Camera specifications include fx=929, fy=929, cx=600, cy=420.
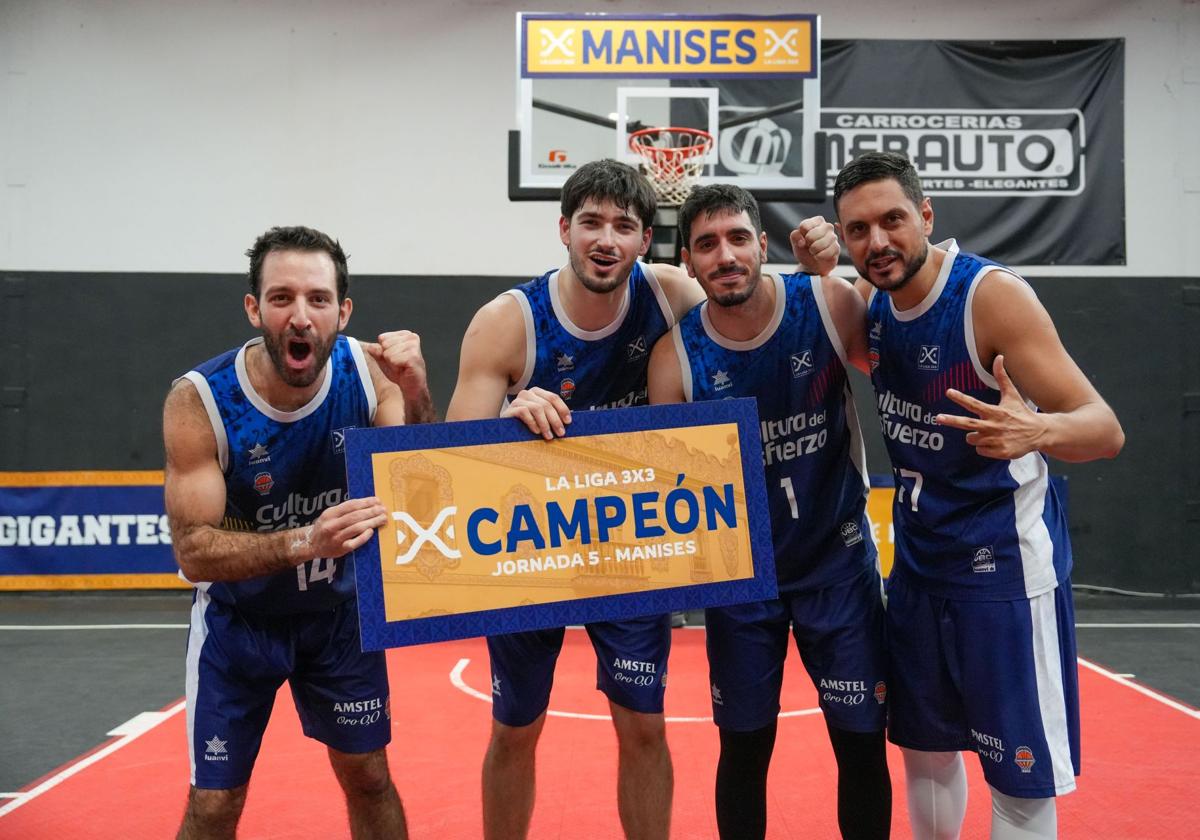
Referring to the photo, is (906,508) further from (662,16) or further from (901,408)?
(662,16)

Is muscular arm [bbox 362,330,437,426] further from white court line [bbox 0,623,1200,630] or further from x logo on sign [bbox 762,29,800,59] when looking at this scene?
white court line [bbox 0,623,1200,630]

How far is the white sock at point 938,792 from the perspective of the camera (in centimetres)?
286

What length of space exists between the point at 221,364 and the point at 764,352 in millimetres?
1650

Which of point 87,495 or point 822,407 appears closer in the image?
point 822,407

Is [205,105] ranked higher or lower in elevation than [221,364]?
higher

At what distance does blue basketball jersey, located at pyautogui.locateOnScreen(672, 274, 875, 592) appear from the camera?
2.86 m

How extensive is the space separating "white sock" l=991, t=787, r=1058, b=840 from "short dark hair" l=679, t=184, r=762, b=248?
1.79 metres

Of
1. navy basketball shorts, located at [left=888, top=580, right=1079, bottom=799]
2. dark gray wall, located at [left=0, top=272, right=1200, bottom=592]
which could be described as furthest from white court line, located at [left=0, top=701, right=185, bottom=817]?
dark gray wall, located at [left=0, top=272, right=1200, bottom=592]

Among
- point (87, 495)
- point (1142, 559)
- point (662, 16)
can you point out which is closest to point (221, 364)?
point (662, 16)

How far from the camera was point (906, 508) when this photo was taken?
9.22ft

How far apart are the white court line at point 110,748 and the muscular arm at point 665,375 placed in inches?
128

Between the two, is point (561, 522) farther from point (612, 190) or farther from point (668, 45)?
point (668, 45)

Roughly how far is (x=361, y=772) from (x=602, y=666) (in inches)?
32.1

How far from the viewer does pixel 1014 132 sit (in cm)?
909
